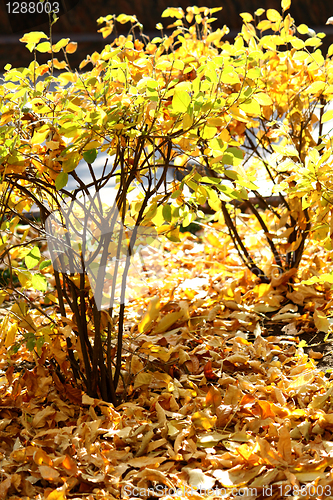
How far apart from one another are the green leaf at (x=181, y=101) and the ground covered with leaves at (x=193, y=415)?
82 centimetres

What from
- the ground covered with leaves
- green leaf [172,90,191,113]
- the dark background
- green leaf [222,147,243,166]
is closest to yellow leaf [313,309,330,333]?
the ground covered with leaves

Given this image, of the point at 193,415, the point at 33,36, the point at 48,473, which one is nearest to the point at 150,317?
the point at 193,415

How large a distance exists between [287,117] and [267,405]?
1.41 m

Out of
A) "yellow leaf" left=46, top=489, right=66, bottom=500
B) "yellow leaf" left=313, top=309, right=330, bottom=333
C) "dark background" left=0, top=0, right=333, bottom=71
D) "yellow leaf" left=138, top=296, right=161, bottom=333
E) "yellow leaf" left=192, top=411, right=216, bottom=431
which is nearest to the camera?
"yellow leaf" left=46, top=489, right=66, bottom=500

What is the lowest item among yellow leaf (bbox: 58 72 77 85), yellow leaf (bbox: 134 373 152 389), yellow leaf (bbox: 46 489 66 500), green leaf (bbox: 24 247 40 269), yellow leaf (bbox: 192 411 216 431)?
yellow leaf (bbox: 46 489 66 500)

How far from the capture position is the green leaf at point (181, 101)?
128 cm

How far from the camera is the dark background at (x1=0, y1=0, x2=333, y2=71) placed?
6227mm

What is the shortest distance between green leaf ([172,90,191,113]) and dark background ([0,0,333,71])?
541cm

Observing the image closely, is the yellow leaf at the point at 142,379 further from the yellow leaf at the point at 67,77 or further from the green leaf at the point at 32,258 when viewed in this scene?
the yellow leaf at the point at 67,77

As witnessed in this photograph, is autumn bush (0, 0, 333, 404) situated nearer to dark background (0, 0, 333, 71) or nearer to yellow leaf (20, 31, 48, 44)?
yellow leaf (20, 31, 48, 44)

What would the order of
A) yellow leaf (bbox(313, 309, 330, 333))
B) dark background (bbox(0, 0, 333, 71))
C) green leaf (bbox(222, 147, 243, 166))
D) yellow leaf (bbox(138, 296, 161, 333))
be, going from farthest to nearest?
dark background (bbox(0, 0, 333, 71))
yellow leaf (bbox(313, 309, 330, 333))
yellow leaf (bbox(138, 296, 161, 333))
green leaf (bbox(222, 147, 243, 166))

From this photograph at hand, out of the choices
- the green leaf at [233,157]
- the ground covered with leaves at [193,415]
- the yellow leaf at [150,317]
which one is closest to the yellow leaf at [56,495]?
the ground covered with leaves at [193,415]

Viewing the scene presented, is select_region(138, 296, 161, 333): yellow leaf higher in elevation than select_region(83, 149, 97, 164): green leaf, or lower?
lower

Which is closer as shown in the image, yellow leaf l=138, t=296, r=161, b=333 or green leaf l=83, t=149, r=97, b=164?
green leaf l=83, t=149, r=97, b=164
